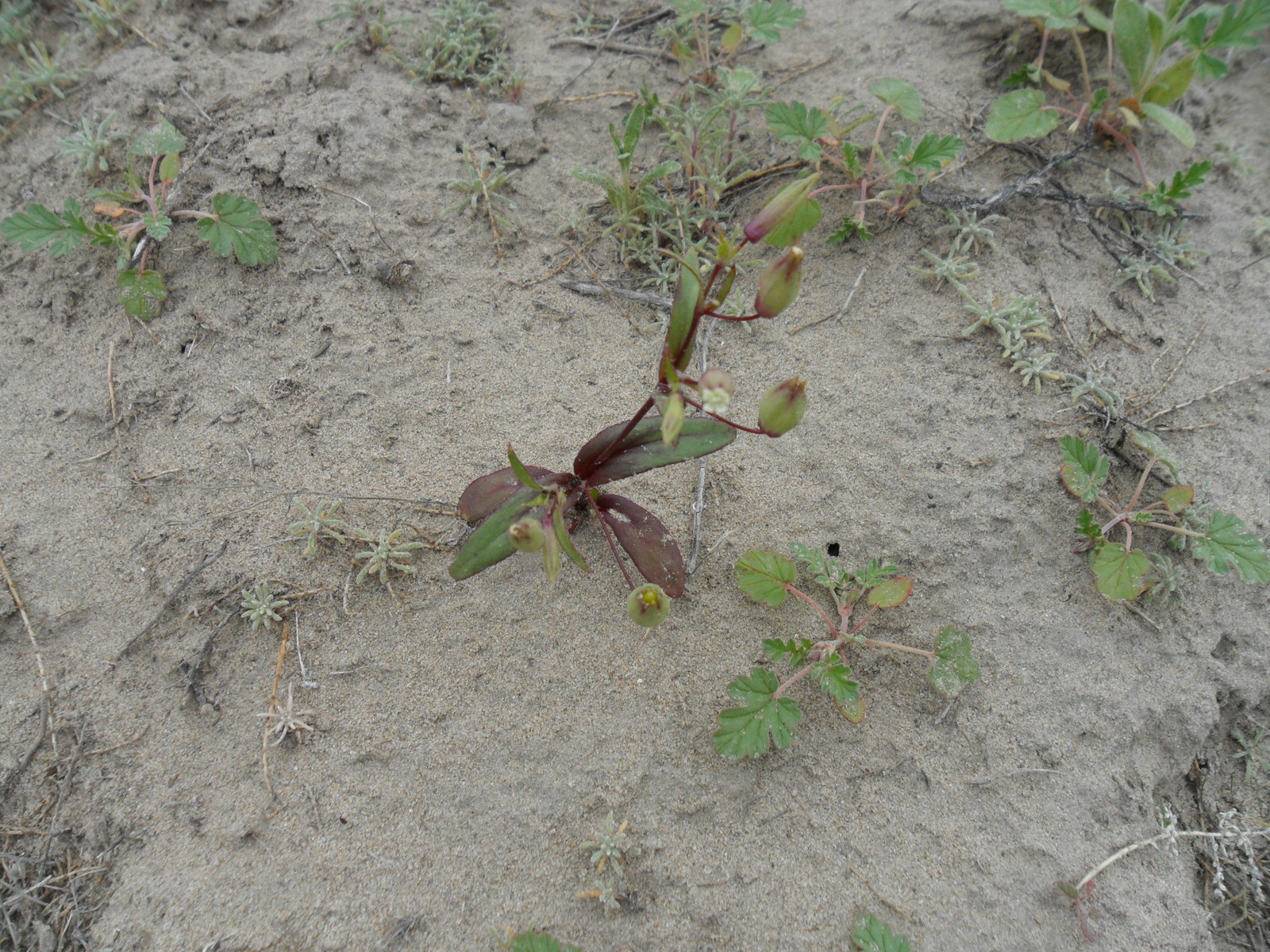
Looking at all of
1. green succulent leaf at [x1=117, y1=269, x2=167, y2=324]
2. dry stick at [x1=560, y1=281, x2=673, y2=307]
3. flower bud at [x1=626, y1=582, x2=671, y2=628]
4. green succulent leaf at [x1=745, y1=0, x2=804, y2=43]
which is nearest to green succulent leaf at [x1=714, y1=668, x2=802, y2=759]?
flower bud at [x1=626, y1=582, x2=671, y2=628]

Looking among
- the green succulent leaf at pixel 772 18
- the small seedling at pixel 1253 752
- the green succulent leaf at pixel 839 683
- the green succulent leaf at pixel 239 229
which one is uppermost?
the green succulent leaf at pixel 772 18

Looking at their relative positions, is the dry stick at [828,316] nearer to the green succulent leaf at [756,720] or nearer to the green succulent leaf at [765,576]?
the green succulent leaf at [765,576]

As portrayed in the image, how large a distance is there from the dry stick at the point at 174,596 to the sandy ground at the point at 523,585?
1.0 inches

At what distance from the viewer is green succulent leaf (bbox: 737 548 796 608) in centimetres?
187

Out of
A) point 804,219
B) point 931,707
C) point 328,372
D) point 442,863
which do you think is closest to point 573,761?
point 442,863

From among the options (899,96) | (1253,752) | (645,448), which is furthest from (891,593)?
(899,96)

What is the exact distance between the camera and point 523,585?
1986 millimetres

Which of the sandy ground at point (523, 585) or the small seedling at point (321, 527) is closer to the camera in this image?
the sandy ground at point (523, 585)

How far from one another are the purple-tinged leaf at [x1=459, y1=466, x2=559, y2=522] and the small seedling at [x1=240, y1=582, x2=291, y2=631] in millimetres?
534

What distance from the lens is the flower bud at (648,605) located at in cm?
163

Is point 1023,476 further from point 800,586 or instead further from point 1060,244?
point 1060,244

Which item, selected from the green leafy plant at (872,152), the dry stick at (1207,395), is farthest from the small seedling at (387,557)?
the dry stick at (1207,395)

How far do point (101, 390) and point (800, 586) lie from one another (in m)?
2.10

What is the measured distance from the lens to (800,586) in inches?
79.3
